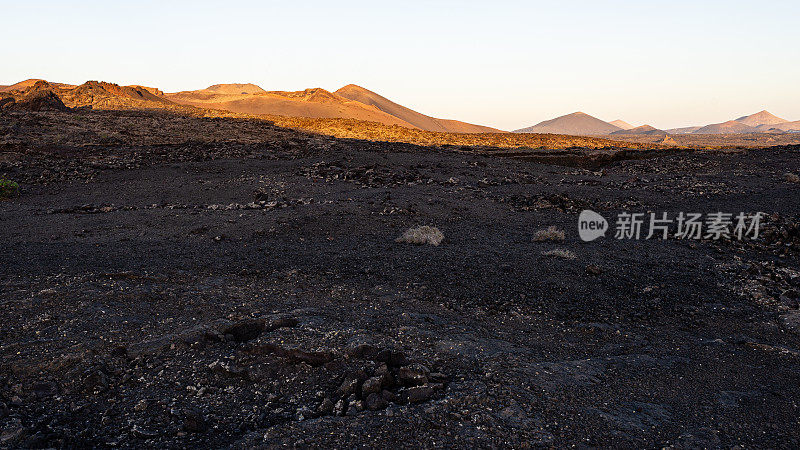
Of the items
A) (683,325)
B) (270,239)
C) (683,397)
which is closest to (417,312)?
(683,397)

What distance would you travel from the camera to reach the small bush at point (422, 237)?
8.05 metres

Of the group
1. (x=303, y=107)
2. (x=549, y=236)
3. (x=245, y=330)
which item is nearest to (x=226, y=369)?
(x=245, y=330)

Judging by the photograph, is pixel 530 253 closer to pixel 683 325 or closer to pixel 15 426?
pixel 683 325

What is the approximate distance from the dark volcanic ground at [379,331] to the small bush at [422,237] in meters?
0.24

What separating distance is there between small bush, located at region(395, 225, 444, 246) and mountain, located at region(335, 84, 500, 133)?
7211 centimetres

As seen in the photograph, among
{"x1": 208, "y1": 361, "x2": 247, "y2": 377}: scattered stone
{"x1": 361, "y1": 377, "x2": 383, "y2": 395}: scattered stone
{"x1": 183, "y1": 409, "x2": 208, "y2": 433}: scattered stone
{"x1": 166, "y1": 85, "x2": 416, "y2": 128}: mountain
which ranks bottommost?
{"x1": 183, "y1": 409, "x2": 208, "y2": 433}: scattered stone

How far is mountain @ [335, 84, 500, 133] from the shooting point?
81812 millimetres

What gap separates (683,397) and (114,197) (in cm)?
1304

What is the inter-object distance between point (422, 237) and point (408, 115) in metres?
91.4

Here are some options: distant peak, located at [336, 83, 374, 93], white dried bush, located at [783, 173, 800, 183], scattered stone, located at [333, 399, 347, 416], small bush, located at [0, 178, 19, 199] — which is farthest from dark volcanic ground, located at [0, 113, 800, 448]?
distant peak, located at [336, 83, 374, 93]

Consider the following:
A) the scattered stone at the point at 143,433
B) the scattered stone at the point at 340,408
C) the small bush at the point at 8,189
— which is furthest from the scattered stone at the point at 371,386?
the small bush at the point at 8,189

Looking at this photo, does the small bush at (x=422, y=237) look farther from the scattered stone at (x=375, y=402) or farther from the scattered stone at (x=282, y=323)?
the scattered stone at (x=375, y=402)

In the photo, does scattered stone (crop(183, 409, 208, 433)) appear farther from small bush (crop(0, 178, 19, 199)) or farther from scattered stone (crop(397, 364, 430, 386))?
small bush (crop(0, 178, 19, 199))

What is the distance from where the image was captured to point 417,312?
17.2 ft
